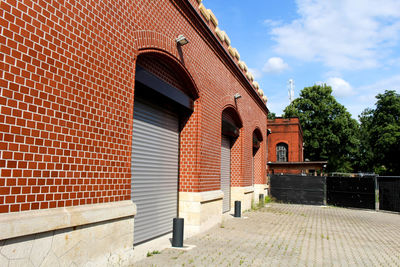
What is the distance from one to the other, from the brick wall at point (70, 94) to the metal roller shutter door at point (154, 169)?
3.87ft

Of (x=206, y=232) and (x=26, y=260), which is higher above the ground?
(x=26, y=260)

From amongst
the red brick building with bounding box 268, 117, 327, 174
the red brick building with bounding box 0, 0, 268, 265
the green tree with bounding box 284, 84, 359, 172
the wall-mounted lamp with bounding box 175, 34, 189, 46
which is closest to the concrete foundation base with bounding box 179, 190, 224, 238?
the red brick building with bounding box 0, 0, 268, 265

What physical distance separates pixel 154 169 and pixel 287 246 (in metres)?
3.47

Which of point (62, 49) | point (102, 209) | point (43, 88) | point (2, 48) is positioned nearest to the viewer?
point (2, 48)

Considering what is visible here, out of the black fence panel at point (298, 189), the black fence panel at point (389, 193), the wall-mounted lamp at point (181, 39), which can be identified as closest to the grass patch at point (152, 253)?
the wall-mounted lamp at point (181, 39)

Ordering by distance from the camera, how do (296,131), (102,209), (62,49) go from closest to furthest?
(62,49)
(102,209)
(296,131)

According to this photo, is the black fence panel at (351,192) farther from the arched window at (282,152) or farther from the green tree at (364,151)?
the green tree at (364,151)

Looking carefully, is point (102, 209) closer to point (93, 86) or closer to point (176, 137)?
point (93, 86)

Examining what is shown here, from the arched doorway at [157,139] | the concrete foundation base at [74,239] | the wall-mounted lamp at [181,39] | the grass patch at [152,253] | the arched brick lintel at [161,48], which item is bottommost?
the grass patch at [152,253]

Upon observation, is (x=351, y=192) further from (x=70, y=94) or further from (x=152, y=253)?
(x=70, y=94)

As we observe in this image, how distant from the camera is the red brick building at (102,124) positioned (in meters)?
3.26

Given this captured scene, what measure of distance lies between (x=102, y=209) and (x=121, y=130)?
1314mm

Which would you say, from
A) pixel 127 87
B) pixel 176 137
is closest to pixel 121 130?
pixel 127 87

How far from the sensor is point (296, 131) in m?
35.5
